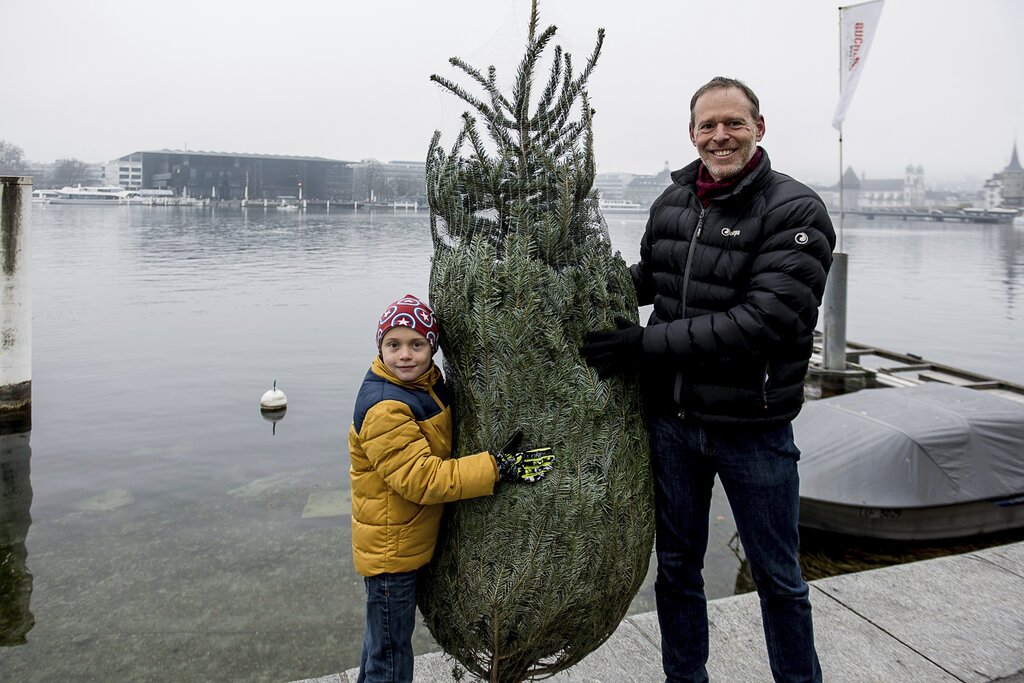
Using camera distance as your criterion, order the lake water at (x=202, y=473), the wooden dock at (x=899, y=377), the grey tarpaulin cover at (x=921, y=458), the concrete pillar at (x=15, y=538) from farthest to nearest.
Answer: the wooden dock at (x=899, y=377) → the grey tarpaulin cover at (x=921, y=458) → the concrete pillar at (x=15, y=538) → the lake water at (x=202, y=473)

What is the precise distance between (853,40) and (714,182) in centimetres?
1269

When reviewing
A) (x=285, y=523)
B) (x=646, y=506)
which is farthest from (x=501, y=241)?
(x=285, y=523)

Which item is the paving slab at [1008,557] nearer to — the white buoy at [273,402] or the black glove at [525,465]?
the black glove at [525,465]

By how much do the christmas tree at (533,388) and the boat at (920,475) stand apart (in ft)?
16.4

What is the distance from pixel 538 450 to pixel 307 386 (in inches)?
511

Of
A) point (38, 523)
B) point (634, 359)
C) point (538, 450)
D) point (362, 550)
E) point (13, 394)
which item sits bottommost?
point (38, 523)

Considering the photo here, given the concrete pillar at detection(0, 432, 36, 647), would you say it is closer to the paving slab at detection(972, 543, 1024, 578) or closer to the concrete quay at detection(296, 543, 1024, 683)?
the concrete quay at detection(296, 543, 1024, 683)

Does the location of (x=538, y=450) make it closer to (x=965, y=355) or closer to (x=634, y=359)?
(x=634, y=359)

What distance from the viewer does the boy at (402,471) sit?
95.0 inches

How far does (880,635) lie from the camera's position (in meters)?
3.85

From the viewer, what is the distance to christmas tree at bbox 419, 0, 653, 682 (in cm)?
245

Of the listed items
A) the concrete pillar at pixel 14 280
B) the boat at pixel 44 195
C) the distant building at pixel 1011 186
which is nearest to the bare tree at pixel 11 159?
the boat at pixel 44 195

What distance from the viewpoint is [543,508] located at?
243cm

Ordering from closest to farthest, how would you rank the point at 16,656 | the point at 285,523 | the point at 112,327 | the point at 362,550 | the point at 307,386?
the point at 362,550 < the point at 16,656 < the point at 285,523 < the point at 307,386 < the point at 112,327
